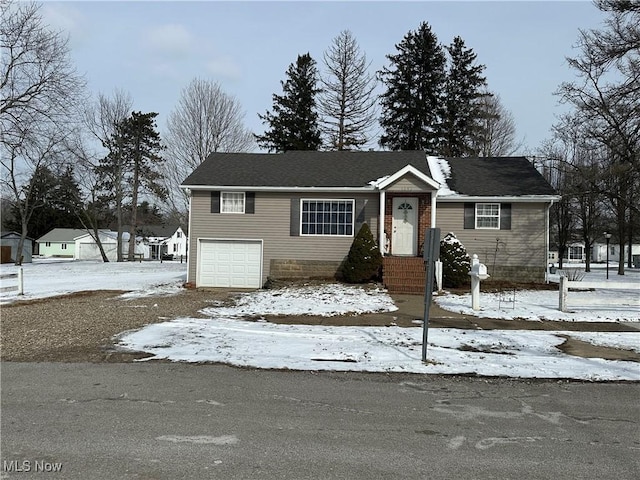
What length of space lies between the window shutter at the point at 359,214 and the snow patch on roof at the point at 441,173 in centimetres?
283

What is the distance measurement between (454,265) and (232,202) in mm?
8630

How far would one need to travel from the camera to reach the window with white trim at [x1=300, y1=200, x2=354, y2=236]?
1838 centimetres

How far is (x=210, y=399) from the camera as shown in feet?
17.8

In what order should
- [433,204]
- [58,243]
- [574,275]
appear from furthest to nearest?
[58,243] → [574,275] → [433,204]

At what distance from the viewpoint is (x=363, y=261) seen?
16891 millimetres

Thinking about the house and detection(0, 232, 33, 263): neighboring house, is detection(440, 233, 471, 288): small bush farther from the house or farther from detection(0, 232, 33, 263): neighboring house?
detection(0, 232, 33, 263): neighboring house

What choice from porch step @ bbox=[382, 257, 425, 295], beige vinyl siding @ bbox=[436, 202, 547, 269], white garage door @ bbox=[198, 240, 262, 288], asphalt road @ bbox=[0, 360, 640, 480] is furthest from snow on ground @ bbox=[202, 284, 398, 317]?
asphalt road @ bbox=[0, 360, 640, 480]

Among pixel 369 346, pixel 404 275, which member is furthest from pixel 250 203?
pixel 369 346

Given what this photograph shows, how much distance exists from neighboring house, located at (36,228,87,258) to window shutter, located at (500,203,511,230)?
63.9 meters

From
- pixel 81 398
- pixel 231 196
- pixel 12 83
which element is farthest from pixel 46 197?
pixel 81 398

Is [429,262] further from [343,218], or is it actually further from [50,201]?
[50,201]

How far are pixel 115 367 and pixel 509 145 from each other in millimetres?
36769

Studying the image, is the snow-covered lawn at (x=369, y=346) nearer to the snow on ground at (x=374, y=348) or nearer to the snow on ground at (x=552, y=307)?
the snow on ground at (x=374, y=348)

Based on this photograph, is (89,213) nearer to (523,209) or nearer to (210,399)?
(523,209)
